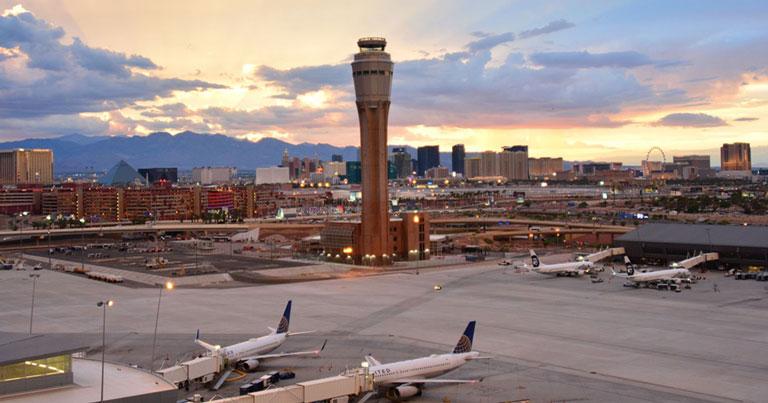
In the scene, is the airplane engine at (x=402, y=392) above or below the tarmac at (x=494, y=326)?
above

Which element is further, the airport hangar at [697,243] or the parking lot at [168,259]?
the parking lot at [168,259]

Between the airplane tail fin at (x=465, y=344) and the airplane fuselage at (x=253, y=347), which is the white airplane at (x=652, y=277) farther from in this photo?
the airplane fuselage at (x=253, y=347)

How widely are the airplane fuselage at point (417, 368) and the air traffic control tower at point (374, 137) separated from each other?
251 feet

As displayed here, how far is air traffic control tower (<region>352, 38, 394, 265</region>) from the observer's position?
12425cm

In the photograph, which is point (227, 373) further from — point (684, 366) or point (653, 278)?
point (653, 278)

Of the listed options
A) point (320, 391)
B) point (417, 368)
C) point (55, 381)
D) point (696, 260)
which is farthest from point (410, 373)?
point (696, 260)

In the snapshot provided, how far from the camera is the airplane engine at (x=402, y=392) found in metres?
43.7

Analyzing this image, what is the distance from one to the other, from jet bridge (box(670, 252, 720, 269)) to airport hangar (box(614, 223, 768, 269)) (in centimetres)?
134

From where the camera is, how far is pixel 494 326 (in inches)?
2623

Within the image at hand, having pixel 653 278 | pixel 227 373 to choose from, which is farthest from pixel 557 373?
pixel 653 278

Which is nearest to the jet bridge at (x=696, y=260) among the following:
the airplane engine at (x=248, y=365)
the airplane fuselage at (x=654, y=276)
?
the airplane fuselage at (x=654, y=276)

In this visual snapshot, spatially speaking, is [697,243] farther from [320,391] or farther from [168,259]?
[168,259]

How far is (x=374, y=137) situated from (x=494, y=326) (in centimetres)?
6414

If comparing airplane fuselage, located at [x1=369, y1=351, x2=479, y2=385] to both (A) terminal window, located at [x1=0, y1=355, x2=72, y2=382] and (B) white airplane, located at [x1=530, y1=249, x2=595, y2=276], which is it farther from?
(B) white airplane, located at [x1=530, y1=249, x2=595, y2=276]
